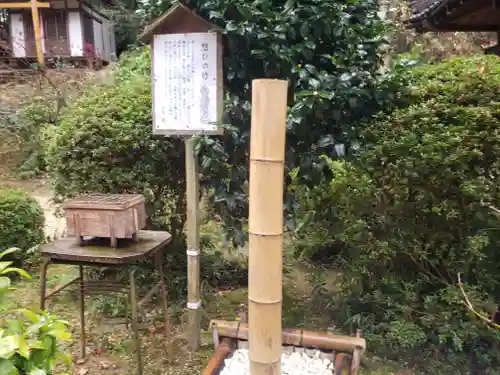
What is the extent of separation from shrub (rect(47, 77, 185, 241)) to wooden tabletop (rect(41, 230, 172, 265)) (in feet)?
3.40

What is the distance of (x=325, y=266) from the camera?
499 cm

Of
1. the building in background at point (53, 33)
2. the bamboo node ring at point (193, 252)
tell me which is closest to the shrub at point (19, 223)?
the bamboo node ring at point (193, 252)

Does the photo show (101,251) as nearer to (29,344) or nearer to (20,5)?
(29,344)

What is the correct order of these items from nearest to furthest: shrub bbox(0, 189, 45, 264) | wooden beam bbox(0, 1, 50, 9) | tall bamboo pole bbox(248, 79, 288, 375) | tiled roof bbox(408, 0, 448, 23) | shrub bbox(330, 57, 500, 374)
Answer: tall bamboo pole bbox(248, 79, 288, 375)
shrub bbox(330, 57, 500, 374)
shrub bbox(0, 189, 45, 264)
tiled roof bbox(408, 0, 448, 23)
wooden beam bbox(0, 1, 50, 9)

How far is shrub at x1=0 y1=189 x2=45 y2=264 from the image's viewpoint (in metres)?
4.89

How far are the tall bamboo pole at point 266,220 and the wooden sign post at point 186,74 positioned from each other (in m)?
1.50

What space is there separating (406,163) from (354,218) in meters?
0.65

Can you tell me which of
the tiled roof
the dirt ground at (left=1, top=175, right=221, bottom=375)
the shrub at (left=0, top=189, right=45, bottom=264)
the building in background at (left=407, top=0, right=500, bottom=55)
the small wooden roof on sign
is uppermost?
the tiled roof

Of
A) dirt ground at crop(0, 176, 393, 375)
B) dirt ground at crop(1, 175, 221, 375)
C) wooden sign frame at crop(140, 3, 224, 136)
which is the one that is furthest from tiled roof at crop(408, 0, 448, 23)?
dirt ground at crop(1, 175, 221, 375)

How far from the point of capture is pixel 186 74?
304 cm

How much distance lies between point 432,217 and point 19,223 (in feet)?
14.4

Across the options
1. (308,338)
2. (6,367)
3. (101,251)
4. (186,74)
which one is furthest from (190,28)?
(6,367)

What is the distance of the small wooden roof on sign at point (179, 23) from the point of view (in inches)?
114

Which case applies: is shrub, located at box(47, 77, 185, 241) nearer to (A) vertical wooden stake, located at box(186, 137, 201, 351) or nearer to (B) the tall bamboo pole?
(A) vertical wooden stake, located at box(186, 137, 201, 351)
